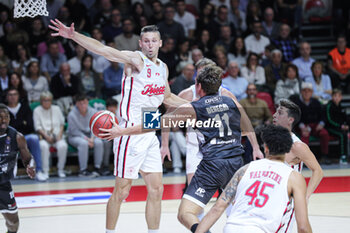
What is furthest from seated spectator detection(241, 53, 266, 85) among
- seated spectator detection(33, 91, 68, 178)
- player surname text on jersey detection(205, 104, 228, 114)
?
player surname text on jersey detection(205, 104, 228, 114)

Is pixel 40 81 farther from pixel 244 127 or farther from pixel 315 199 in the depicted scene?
pixel 244 127

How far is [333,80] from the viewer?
1214cm

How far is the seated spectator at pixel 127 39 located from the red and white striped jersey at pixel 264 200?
8218 millimetres

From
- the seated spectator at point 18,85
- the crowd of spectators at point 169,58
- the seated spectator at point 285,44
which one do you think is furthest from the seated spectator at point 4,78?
the seated spectator at point 285,44

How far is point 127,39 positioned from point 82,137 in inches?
104

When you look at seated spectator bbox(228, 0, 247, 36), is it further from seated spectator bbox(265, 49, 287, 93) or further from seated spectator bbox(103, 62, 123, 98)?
seated spectator bbox(103, 62, 123, 98)

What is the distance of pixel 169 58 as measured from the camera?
11.5 m

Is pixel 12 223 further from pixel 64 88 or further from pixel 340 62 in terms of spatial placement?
pixel 340 62

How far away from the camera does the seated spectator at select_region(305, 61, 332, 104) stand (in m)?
11.6

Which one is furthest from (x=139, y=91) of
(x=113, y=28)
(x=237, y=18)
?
(x=237, y=18)

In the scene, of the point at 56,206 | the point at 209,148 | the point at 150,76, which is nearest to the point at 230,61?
the point at 56,206

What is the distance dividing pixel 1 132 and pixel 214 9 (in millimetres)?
8874

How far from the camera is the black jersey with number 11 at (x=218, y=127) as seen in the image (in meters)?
4.87

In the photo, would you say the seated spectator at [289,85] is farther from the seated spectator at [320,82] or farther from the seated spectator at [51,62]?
the seated spectator at [51,62]
